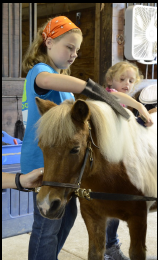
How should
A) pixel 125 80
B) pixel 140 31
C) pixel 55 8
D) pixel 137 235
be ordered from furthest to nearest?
pixel 55 8 → pixel 140 31 → pixel 125 80 → pixel 137 235

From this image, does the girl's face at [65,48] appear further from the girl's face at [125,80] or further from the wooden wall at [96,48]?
the wooden wall at [96,48]

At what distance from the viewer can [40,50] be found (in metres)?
1.43

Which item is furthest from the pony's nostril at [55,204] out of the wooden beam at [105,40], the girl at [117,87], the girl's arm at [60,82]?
the wooden beam at [105,40]

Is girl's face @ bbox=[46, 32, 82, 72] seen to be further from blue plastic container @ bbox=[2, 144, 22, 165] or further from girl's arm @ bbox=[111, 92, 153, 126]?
blue plastic container @ bbox=[2, 144, 22, 165]

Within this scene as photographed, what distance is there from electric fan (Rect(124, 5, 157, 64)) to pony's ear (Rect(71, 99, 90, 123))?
5.02ft

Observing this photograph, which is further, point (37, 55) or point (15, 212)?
point (15, 212)

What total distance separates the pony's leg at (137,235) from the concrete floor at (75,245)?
0.67m

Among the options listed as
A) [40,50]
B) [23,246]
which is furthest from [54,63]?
[23,246]

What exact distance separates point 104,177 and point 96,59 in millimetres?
2011

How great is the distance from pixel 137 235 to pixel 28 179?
0.47 metres

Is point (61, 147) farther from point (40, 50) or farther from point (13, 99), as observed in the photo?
point (13, 99)

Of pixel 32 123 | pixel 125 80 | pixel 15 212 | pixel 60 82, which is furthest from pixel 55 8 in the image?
pixel 60 82

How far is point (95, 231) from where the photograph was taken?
1356mm

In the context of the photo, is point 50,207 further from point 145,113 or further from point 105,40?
point 105,40
